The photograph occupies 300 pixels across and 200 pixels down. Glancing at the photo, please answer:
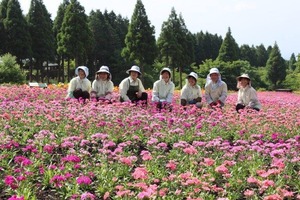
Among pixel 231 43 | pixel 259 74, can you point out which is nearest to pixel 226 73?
pixel 231 43

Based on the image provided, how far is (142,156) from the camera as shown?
550 centimetres

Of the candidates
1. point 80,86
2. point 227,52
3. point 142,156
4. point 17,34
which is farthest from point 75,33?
point 142,156

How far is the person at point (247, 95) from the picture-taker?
9.29m

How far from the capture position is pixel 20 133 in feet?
21.7

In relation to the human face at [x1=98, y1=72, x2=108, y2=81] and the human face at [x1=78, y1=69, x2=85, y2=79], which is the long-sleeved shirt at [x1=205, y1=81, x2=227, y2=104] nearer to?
the human face at [x1=98, y1=72, x2=108, y2=81]

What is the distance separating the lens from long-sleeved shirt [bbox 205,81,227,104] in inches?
384

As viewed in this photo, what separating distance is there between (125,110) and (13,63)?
19803mm

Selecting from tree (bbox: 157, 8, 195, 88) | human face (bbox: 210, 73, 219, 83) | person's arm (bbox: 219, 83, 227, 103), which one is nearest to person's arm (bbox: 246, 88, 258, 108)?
person's arm (bbox: 219, 83, 227, 103)

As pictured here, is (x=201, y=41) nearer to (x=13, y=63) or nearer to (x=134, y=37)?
(x=134, y=37)

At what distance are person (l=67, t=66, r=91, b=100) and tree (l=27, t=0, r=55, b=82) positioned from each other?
3055cm

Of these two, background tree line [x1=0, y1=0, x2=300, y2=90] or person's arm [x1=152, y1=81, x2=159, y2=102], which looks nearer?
person's arm [x1=152, y1=81, x2=159, y2=102]

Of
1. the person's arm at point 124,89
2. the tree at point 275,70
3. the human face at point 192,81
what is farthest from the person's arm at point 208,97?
the tree at point 275,70

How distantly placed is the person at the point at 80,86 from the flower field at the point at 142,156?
38.4 inches

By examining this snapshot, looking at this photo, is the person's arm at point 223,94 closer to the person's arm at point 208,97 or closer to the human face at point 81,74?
the person's arm at point 208,97
